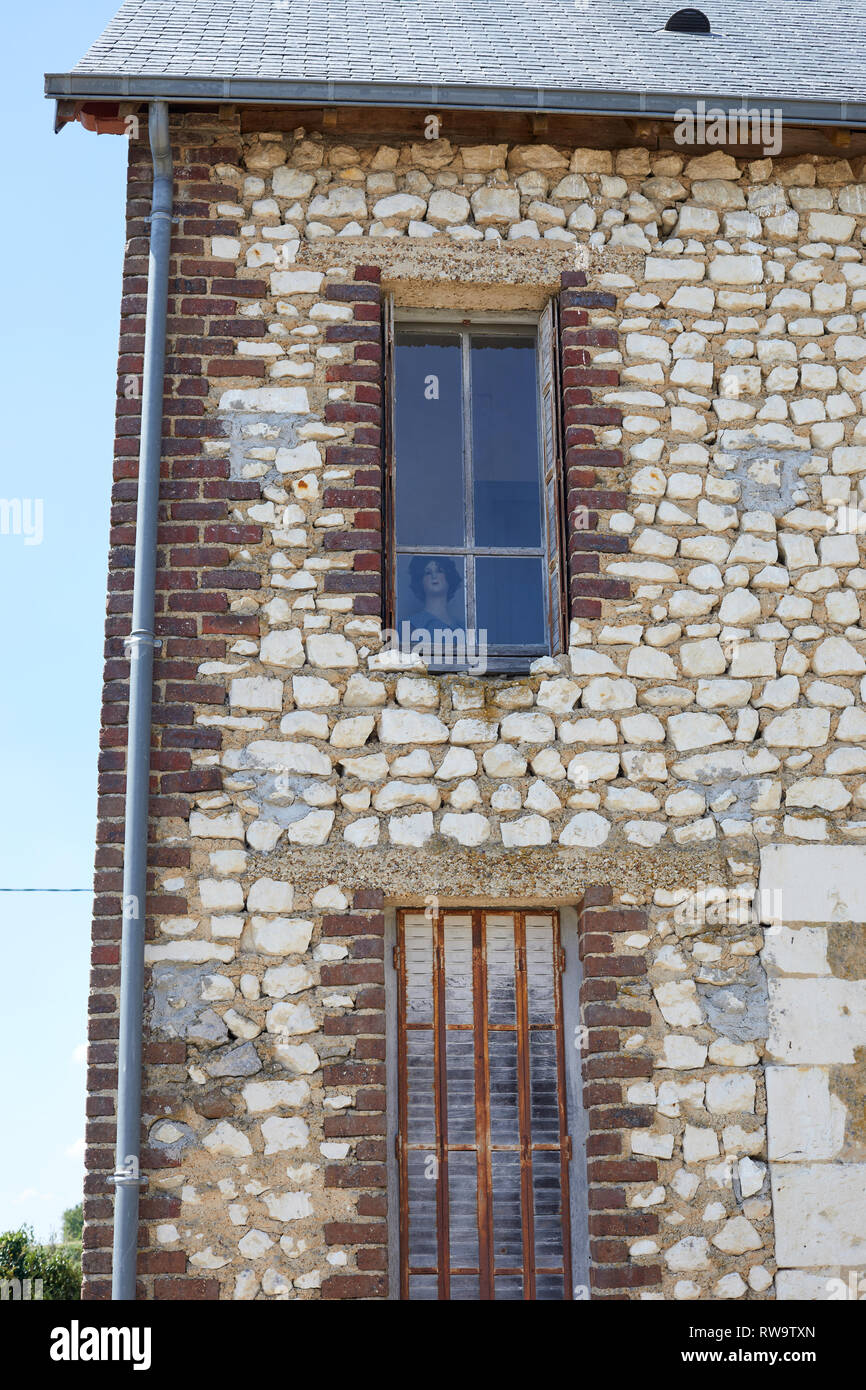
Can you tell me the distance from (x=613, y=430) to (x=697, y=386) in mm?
416

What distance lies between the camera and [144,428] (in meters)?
5.70

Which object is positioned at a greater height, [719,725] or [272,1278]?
[719,725]

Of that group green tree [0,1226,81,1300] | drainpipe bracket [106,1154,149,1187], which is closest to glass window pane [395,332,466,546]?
drainpipe bracket [106,1154,149,1187]

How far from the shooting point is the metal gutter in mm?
5867

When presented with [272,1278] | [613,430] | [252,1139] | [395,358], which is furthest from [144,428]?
[272,1278]

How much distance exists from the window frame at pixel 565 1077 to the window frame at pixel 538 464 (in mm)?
951

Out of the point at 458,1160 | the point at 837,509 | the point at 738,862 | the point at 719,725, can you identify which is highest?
the point at 837,509

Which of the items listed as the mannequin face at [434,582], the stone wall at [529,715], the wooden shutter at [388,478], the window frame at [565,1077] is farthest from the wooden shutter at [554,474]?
the window frame at [565,1077]

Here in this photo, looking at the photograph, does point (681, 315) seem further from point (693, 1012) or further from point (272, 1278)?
point (272, 1278)

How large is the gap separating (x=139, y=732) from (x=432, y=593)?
4.50 ft

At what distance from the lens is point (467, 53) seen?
21.5 ft

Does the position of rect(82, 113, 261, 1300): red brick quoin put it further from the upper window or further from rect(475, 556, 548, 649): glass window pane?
rect(475, 556, 548, 649): glass window pane

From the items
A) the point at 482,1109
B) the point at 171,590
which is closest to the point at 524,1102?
the point at 482,1109

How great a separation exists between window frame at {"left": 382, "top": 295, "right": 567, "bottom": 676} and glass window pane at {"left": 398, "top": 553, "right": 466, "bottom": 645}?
0.11ft
